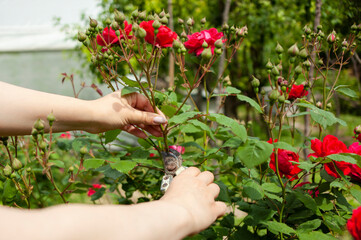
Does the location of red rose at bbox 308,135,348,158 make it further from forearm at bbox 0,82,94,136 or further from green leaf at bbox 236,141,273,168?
forearm at bbox 0,82,94,136

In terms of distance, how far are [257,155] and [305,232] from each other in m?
0.35

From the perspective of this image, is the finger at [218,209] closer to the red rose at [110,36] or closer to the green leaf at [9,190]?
the red rose at [110,36]

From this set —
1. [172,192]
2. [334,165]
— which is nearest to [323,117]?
[334,165]

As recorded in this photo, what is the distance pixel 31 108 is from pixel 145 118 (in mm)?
330

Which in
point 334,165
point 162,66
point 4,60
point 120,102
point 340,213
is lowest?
point 4,60

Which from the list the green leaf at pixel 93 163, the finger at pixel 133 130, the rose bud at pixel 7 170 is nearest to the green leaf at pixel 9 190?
the rose bud at pixel 7 170

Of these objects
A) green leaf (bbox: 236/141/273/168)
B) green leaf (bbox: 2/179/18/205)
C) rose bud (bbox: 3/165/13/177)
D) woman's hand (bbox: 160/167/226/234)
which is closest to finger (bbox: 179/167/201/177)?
woman's hand (bbox: 160/167/226/234)

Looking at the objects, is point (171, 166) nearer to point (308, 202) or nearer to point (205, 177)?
point (205, 177)

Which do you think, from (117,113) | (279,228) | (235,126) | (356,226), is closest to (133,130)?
(117,113)

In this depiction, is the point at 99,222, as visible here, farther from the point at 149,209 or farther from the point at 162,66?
the point at 162,66

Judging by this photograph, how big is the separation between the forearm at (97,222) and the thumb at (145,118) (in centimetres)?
32

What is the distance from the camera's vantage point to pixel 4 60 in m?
7.04

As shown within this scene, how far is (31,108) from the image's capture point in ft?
3.40

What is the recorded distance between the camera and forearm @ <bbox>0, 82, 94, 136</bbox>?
1.03 meters
